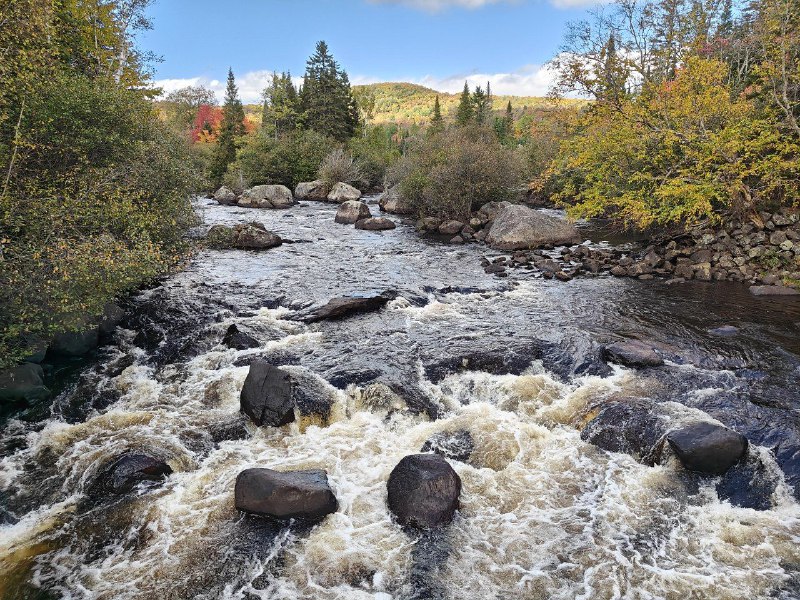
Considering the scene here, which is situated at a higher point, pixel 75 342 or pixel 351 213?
pixel 351 213

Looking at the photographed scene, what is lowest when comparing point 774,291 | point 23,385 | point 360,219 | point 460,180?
point 23,385

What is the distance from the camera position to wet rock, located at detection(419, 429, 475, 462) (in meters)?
9.30

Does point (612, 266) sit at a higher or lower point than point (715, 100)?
lower

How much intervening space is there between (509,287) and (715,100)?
10211 mm

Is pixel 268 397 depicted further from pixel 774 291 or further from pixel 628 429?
pixel 774 291

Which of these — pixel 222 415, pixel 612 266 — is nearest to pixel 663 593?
pixel 222 415

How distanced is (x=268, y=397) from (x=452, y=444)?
392 centimetres

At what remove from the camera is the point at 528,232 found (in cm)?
2609

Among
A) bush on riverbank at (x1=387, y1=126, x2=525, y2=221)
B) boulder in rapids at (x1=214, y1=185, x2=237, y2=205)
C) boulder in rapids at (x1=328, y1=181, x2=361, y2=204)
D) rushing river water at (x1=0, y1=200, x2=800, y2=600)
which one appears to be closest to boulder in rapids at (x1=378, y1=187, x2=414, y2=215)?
bush on riverbank at (x1=387, y1=126, x2=525, y2=221)

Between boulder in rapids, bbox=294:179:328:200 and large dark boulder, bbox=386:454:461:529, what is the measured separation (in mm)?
45573

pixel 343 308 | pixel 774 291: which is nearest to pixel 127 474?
pixel 343 308

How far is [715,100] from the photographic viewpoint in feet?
59.6

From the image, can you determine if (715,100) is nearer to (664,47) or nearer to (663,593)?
(664,47)

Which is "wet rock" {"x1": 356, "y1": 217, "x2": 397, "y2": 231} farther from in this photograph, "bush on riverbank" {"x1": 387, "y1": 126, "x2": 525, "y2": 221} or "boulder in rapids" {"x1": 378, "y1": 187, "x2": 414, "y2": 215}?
"boulder in rapids" {"x1": 378, "y1": 187, "x2": 414, "y2": 215}
